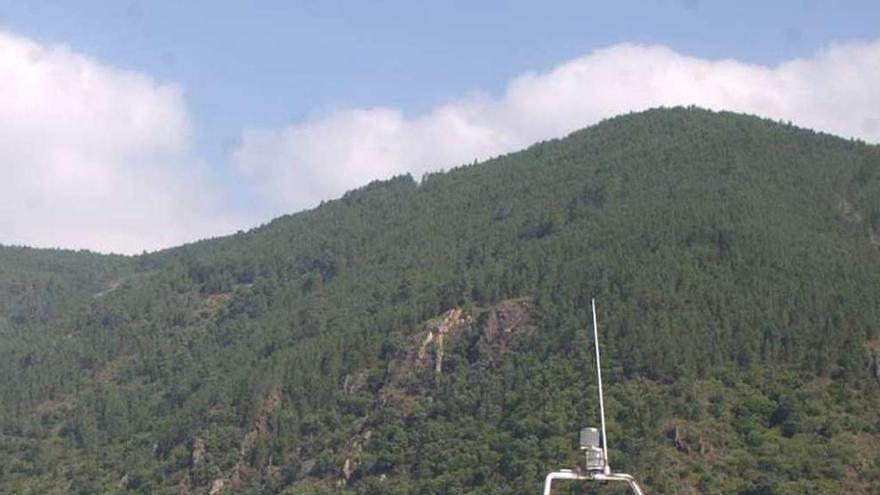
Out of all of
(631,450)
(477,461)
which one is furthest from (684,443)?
(477,461)

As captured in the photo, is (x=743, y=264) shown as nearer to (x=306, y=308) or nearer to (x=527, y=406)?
(x=527, y=406)

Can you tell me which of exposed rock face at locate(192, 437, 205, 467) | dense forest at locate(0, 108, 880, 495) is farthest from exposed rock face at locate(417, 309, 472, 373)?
exposed rock face at locate(192, 437, 205, 467)

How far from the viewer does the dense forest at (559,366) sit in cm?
11850

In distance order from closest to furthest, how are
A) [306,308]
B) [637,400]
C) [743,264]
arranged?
[637,400] < [743,264] < [306,308]

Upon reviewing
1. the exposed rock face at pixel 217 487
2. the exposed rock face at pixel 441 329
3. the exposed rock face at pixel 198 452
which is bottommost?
the exposed rock face at pixel 217 487

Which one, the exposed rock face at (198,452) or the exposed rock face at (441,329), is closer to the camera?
the exposed rock face at (198,452)

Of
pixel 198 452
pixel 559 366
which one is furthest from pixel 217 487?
pixel 559 366

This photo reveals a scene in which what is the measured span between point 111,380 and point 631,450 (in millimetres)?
99621

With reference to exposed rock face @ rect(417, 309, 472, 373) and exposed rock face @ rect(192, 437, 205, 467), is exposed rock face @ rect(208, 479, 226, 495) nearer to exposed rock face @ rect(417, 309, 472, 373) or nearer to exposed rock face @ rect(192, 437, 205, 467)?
exposed rock face @ rect(192, 437, 205, 467)

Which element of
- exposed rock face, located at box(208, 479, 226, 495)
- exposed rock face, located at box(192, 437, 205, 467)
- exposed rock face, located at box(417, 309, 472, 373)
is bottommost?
exposed rock face, located at box(208, 479, 226, 495)

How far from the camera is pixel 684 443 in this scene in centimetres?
11569

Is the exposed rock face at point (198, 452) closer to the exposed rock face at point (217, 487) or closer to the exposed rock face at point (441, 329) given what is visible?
the exposed rock face at point (217, 487)

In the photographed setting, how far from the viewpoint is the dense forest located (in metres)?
118

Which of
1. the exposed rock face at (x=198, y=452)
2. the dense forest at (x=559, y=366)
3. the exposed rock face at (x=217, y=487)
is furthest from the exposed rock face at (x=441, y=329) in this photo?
the exposed rock face at (x=198, y=452)
